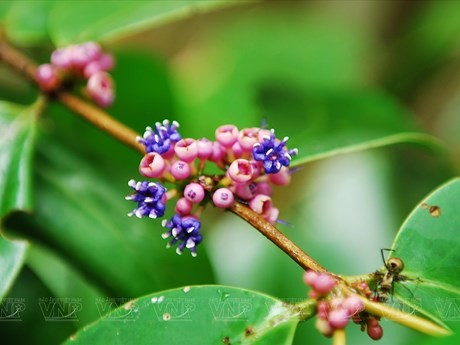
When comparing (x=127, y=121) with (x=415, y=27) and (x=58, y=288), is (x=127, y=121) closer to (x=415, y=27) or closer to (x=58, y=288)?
(x=58, y=288)

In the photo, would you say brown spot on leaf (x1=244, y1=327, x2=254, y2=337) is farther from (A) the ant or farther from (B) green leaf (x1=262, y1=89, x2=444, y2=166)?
(B) green leaf (x1=262, y1=89, x2=444, y2=166)

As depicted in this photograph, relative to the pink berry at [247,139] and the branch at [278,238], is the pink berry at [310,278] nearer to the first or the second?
the branch at [278,238]

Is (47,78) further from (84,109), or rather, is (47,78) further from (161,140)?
(161,140)

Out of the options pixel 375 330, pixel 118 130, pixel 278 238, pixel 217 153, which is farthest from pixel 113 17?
pixel 375 330

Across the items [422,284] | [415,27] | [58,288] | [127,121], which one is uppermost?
[415,27]

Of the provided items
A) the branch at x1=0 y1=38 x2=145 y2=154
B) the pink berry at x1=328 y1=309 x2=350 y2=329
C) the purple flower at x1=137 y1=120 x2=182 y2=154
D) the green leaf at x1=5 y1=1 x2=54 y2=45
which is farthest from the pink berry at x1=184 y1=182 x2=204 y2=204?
the green leaf at x1=5 y1=1 x2=54 y2=45

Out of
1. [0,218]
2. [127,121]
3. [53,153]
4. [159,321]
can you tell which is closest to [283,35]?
[127,121]

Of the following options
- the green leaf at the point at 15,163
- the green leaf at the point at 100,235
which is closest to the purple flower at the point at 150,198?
the green leaf at the point at 15,163
